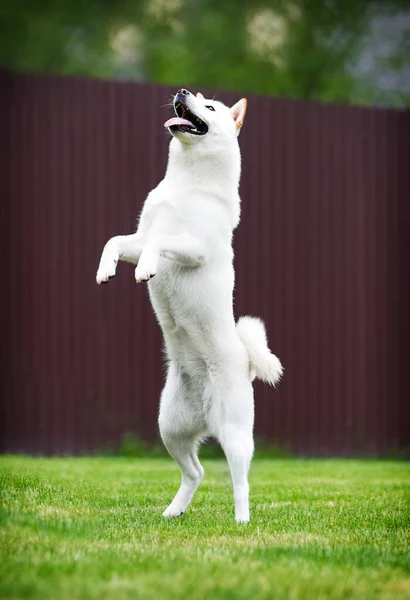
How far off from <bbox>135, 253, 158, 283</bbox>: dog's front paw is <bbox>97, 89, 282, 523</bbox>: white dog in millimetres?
133

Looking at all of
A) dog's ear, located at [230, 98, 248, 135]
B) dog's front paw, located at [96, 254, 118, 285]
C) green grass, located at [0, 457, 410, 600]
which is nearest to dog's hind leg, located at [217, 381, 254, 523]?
green grass, located at [0, 457, 410, 600]

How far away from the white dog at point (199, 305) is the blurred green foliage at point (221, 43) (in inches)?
386

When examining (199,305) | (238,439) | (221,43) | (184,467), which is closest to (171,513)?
(184,467)

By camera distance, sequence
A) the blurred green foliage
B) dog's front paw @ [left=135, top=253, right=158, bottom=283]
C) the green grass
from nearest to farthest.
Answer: the green grass < dog's front paw @ [left=135, top=253, right=158, bottom=283] < the blurred green foliage

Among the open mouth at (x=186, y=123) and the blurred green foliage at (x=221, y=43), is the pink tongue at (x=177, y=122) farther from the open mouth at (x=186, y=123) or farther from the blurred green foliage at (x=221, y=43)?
the blurred green foliage at (x=221, y=43)

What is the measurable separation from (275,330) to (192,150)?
13.3 ft

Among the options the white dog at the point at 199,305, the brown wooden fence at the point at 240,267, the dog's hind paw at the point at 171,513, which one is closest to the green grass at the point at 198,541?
the dog's hind paw at the point at 171,513

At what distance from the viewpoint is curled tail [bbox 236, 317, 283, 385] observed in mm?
4113

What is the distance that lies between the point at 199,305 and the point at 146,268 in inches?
17.0

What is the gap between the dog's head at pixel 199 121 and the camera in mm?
4141

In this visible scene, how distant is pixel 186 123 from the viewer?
13.7 ft

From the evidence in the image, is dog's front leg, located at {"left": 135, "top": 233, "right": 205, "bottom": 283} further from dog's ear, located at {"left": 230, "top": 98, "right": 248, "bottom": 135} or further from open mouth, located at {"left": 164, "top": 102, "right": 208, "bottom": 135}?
dog's ear, located at {"left": 230, "top": 98, "right": 248, "bottom": 135}

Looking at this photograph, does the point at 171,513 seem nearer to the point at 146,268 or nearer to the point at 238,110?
the point at 146,268

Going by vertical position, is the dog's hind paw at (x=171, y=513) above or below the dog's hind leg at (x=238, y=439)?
below
